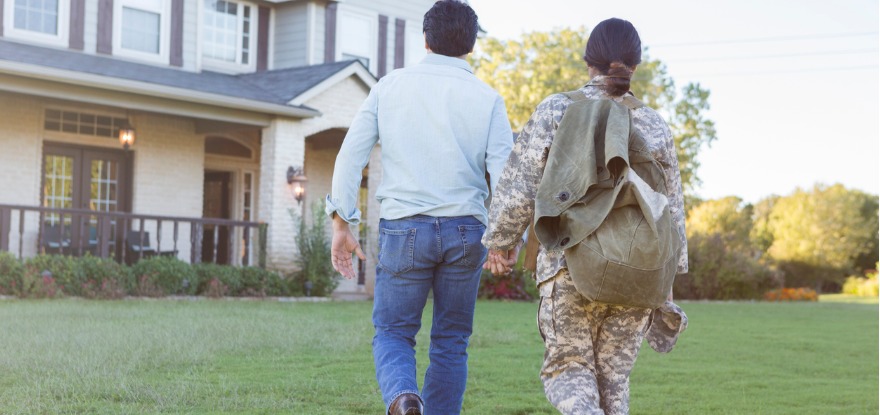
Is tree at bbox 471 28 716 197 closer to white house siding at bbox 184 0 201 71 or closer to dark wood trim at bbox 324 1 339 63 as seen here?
dark wood trim at bbox 324 1 339 63

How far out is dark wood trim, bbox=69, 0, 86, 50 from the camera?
54.8 ft

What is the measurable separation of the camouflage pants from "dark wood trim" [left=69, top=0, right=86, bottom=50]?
14676 millimetres

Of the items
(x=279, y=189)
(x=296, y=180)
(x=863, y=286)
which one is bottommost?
(x=863, y=286)

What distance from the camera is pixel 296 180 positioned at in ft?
56.4

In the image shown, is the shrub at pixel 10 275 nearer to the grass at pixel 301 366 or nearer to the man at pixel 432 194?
the grass at pixel 301 366

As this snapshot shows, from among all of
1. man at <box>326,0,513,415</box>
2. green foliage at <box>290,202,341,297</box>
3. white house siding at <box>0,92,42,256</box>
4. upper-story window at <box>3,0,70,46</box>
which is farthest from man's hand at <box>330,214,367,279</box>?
upper-story window at <box>3,0,70,46</box>

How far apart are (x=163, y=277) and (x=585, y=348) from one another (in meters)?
12.1

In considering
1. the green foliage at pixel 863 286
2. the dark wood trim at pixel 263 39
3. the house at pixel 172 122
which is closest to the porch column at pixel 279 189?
the house at pixel 172 122

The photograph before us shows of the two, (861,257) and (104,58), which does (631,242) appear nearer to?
(104,58)

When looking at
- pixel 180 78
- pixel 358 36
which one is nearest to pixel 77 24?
pixel 180 78

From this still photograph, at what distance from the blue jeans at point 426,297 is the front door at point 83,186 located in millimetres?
12430

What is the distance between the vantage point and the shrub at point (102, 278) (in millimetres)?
13938

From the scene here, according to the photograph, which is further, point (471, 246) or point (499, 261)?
point (471, 246)

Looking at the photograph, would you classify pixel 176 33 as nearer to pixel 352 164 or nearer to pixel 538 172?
pixel 352 164
